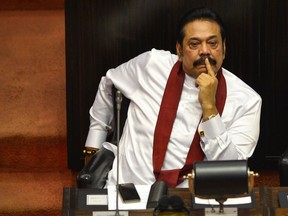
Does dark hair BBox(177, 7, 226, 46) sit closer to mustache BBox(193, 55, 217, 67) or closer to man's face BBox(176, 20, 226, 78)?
man's face BBox(176, 20, 226, 78)

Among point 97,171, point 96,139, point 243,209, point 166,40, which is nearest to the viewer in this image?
point 243,209

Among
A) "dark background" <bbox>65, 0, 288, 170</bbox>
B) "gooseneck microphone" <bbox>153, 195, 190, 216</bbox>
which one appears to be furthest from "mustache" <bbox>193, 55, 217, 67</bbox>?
"gooseneck microphone" <bbox>153, 195, 190, 216</bbox>

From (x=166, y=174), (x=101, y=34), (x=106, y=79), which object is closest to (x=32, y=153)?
(x=101, y=34)

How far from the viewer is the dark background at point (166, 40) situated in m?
5.20

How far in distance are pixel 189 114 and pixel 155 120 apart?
0.16 m

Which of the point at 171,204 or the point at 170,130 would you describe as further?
the point at 170,130

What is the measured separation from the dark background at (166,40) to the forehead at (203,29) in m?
1.00

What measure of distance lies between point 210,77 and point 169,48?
112cm

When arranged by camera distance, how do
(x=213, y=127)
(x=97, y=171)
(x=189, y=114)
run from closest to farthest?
(x=213, y=127) < (x=97, y=171) < (x=189, y=114)

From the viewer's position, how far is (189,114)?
4.22 meters

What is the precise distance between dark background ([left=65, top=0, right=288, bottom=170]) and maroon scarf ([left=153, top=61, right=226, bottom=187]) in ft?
3.11

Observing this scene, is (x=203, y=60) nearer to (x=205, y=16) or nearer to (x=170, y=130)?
(x=205, y=16)

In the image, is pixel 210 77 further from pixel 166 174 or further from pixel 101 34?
pixel 101 34

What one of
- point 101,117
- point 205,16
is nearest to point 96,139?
point 101,117
